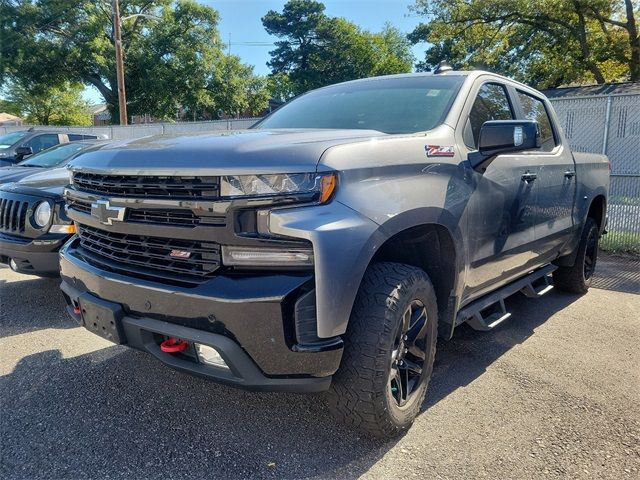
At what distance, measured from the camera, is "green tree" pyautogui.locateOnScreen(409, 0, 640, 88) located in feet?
71.9

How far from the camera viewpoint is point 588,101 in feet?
34.2

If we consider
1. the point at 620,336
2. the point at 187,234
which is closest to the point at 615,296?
the point at 620,336

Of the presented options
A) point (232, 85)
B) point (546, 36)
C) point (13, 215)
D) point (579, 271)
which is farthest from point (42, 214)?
point (232, 85)

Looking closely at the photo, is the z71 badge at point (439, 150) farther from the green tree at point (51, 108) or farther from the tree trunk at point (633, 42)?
the green tree at point (51, 108)

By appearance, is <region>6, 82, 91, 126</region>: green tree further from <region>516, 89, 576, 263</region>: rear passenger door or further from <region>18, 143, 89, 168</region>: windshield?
<region>516, 89, 576, 263</region>: rear passenger door

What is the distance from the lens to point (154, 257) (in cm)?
226

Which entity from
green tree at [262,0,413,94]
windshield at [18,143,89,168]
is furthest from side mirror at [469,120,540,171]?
green tree at [262,0,413,94]

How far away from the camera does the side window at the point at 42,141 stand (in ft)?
32.5

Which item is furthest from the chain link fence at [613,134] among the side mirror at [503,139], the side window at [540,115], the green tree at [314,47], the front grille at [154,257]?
the green tree at [314,47]

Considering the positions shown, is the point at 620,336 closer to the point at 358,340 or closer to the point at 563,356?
the point at 563,356

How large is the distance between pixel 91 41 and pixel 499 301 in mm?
34319

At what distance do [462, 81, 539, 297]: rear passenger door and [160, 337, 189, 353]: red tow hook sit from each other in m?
1.65

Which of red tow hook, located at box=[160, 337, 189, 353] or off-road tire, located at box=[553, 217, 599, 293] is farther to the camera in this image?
off-road tire, located at box=[553, 217, 599, 293]

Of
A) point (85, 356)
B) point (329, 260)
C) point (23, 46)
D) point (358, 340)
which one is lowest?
point (85, 356)
